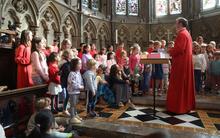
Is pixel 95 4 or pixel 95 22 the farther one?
pixel 95 4

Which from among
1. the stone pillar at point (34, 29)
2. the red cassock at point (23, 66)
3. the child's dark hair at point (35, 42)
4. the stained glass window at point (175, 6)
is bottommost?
the red cassock at point (23, 66)

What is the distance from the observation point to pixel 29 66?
15.4 feet

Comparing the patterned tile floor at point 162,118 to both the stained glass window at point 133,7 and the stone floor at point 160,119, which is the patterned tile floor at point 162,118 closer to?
the stone floor at point 160,119

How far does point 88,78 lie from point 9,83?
1.56 m

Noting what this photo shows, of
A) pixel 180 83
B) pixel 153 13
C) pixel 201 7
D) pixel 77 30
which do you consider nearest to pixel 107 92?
pixel 180 83

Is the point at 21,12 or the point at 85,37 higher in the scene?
the point at 21,12

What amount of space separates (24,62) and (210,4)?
13.3 metres

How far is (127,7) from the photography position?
17906 mm

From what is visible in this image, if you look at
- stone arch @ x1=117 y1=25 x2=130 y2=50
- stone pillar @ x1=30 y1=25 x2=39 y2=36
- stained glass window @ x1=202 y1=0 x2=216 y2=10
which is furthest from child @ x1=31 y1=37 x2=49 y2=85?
stone arch @ x1=117 y1=25 x2=130 y2=50

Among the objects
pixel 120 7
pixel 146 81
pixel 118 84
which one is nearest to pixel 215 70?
pixel 146 81

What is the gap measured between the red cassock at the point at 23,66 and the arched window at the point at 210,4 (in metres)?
12.7

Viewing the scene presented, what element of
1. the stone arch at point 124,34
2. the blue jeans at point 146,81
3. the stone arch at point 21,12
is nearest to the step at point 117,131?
the blue jeans at point 146,81

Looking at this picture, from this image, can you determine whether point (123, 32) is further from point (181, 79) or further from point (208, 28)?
point (181, 79)

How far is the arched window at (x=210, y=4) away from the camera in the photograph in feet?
46.7
